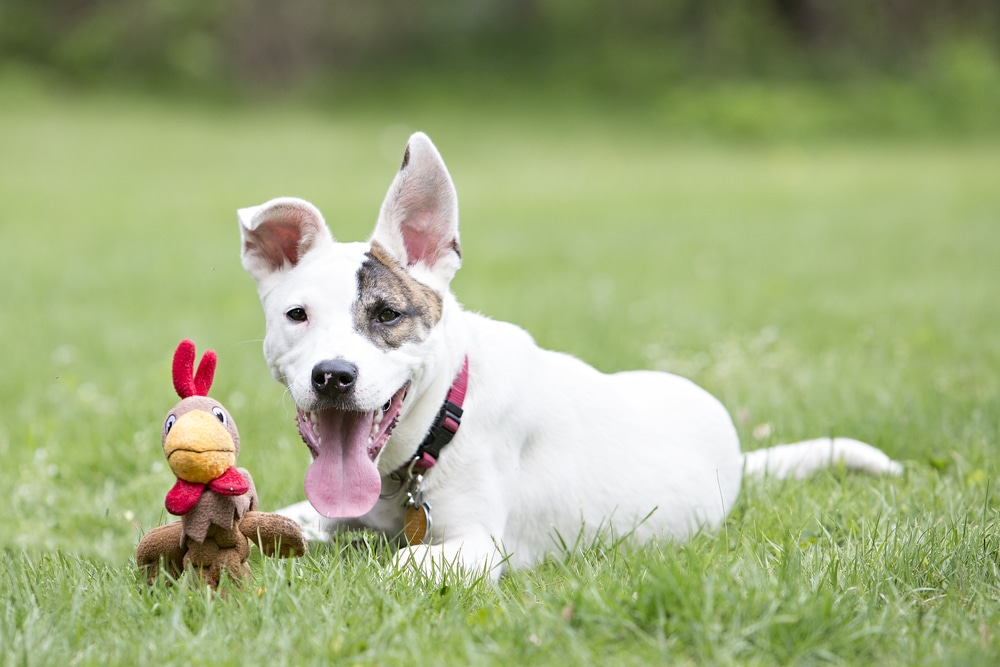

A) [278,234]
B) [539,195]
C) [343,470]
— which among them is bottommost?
[539,195]

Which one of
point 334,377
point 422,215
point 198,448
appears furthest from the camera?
point 422,215

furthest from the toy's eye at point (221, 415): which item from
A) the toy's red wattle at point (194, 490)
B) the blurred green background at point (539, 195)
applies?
the blurred green background at point (539, 195)

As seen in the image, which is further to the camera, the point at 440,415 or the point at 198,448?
the point at 440,415

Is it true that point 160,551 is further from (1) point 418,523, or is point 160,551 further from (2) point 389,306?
(2) point 389,306

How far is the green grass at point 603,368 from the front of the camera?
2848 mm

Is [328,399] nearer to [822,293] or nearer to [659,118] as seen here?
[822,293]

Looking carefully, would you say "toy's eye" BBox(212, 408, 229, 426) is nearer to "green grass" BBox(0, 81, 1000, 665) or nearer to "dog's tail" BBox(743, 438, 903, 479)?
"green grass" BBox(0, 81, 1000, 665)

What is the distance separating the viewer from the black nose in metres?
3.10

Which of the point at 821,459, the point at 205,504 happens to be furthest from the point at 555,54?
the point at 205,504

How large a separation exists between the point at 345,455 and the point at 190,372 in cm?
53

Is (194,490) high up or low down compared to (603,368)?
up

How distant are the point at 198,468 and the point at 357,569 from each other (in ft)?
1.85

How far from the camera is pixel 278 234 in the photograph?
3.61 metres

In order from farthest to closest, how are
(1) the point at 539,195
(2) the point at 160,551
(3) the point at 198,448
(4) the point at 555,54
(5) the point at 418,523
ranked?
(4) the point at 555,54 < (1) the point at 539,195 < (5) the point at 418,523 < (2) the point at 160,551 < (3) the point at 198,448
